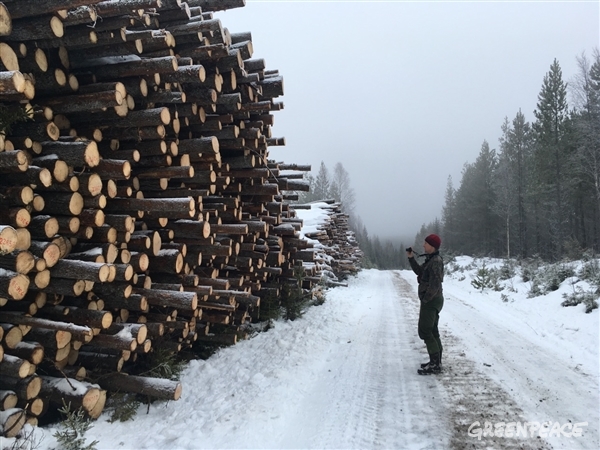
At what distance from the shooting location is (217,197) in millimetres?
6566

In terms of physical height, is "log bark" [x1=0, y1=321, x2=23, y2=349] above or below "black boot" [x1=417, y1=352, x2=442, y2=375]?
above

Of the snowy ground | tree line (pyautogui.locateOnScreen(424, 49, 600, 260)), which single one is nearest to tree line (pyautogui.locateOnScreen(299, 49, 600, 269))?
tree line (pyautogui.locateOnScreen(424, 49, 600, 260))

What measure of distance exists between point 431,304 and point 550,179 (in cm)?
3332

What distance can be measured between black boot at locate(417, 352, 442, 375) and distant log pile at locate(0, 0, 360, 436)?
3212 mm

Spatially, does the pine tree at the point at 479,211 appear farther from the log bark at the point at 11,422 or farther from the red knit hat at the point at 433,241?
the log bark at the point at 11,422

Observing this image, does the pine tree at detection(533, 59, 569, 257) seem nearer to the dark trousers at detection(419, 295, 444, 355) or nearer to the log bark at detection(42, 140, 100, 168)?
the dark trousers at detection(419, 295, 444, 355)

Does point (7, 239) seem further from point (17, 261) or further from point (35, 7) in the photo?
point (35, 7)

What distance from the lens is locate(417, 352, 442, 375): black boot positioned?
5.69 m

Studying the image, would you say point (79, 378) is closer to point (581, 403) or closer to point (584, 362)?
point (581, 403)

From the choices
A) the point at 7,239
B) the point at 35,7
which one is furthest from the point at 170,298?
the point at 35,7

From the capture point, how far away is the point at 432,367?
18.8 feet

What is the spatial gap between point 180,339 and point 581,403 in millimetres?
5473

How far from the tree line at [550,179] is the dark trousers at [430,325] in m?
17.4

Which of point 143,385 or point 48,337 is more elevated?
point 48,337
